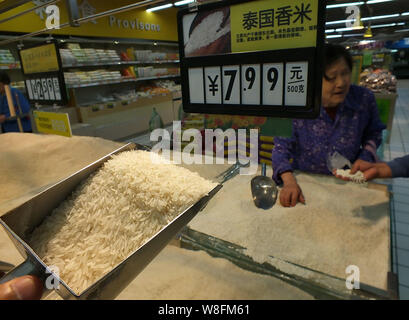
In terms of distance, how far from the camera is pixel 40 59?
176 centimetres

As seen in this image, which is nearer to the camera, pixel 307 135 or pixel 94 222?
pixel 94 222

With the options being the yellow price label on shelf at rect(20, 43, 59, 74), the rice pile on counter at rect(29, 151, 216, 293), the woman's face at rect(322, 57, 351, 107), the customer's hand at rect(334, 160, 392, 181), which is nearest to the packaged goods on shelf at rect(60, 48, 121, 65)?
the yellow price label on shelf at rect(20, 43, 59, 74)

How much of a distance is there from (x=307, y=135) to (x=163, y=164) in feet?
2.87

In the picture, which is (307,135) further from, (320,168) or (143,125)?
(143,125)

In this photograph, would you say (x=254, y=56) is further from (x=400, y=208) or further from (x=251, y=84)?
(x=400, y=208)

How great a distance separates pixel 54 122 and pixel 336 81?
1716mm

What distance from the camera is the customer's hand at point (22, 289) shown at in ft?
1.85

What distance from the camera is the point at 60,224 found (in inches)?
41.1

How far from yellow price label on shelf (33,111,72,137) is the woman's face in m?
1.51

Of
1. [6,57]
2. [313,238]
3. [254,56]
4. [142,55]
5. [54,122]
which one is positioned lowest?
[313,238]

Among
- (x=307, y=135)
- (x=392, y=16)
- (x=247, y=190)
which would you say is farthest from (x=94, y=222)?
(x=392, y=16)

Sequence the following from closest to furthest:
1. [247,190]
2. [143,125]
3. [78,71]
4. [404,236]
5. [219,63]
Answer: [219,63]
[247,190]
[404,236]
[78,71]
[143,125]

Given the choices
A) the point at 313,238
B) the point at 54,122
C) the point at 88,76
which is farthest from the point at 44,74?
the point at 88,76

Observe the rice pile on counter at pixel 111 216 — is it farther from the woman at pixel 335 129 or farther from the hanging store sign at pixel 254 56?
the woman at pixel 335 129
